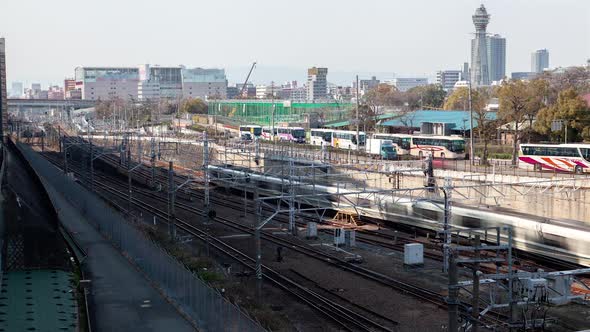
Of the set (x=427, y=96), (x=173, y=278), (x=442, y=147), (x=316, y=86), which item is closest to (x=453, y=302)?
(x=173, y=278)

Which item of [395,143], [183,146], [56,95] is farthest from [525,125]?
[56,95]

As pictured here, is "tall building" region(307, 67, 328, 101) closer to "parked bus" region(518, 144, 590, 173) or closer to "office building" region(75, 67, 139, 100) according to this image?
"office building" region(75, 67, 139, 100)

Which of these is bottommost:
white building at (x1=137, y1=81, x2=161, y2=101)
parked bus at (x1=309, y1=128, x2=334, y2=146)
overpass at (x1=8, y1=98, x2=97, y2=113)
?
parked bus at (x1=309, y1=128, x2=334, y2=146)

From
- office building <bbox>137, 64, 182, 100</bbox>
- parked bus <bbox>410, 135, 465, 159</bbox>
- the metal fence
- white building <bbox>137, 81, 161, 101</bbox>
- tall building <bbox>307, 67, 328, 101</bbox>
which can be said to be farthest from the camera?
office building <bbox>137, 64, 182, 100</bbox>

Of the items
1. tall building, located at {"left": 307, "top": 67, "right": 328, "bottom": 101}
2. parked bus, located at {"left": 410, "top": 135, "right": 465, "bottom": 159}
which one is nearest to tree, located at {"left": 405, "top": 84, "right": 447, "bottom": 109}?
parked bus, located at {"left": 410, "top": 135, "right": 465, "bottom": 159}

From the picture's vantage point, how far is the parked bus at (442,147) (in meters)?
36.1

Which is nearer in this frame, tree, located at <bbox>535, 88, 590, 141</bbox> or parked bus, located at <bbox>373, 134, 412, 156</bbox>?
tree, located at <bbox>535, 88, 590, 141</bbox>

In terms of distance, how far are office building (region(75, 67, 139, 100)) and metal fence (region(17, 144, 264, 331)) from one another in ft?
447

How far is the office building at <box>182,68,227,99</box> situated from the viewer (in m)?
157

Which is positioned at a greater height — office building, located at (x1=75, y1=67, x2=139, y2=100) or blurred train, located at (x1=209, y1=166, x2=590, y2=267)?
office building, located at (x1=75, y1=67, x2=139, y2=100)

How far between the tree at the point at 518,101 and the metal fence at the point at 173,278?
20.7m

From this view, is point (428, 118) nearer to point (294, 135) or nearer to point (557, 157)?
point (294, 135)

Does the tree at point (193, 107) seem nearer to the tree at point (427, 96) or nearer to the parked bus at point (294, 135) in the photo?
the tree at point (427, 96)

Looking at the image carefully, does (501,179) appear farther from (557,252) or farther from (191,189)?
(191,189)
